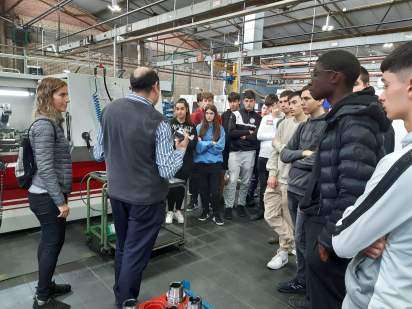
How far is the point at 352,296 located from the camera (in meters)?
0.88

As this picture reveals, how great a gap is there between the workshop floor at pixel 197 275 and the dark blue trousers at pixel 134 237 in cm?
34

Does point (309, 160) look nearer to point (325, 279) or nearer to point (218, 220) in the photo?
point (325, 279)

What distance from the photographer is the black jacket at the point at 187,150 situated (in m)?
3.26

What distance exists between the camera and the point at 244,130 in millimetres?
3684

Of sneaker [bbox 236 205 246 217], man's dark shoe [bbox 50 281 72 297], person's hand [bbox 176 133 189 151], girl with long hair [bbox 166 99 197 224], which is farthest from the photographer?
sneaker [bbox 236 205 246 217]

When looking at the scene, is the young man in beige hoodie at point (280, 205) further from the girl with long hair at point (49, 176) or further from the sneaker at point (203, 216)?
the girl with long hair at point (49, 176)

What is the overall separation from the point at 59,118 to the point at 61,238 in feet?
2.52

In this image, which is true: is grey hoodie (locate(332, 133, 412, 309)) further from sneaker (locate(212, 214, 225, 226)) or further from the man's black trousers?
sneaker (locate(212, 214, 225, 226))

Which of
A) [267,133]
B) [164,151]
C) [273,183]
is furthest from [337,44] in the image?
[164,151]

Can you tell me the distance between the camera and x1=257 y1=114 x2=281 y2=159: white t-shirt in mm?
3576

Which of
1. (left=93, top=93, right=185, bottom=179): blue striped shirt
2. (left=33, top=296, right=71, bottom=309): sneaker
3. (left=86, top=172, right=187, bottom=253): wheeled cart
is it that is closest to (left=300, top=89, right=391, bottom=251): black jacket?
(left=93, top=93, right=185, bottom=179): blue striped shirt

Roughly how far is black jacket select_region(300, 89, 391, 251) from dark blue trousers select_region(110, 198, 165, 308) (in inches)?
39.0

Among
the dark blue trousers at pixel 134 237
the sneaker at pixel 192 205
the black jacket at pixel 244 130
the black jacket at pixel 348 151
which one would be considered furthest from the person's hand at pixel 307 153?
the sneaker at pixel 192 205

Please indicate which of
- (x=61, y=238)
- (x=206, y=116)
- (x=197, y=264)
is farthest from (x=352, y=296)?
(x=206, y=116)
